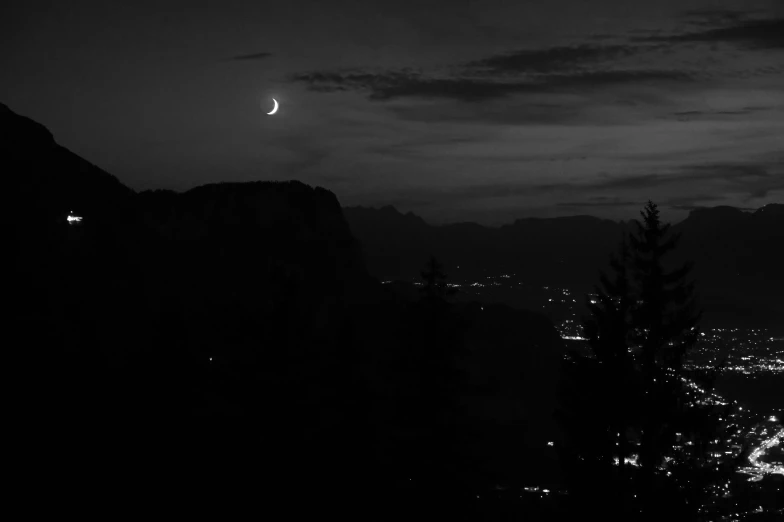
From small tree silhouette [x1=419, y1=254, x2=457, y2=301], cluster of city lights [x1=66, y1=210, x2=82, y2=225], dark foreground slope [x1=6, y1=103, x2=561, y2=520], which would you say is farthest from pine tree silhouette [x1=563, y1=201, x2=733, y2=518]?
cluster of city lights [x1=66, y1=210, x2=82, y2=225]

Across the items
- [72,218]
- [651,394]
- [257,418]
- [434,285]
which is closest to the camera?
[651,394]

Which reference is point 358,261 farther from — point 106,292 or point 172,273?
point 106,292

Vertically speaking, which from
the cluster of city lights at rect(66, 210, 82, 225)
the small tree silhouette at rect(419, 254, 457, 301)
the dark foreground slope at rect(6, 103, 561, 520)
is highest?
the cluster of city lights at rect(66, 210, 82, 225)

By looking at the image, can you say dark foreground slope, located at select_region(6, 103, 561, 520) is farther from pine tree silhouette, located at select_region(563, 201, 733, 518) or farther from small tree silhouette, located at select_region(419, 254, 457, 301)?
pine tree silhouette, located at select_region(563, 201, 733, 518)

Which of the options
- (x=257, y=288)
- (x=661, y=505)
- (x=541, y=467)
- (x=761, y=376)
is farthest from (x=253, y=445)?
(x=761, y=376)

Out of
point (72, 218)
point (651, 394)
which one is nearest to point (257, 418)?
point (651, 394)

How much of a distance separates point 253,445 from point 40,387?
25.9 ft

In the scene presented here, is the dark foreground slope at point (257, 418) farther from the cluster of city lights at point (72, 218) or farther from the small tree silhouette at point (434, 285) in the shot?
the cluster of city lights at point (72, 218)

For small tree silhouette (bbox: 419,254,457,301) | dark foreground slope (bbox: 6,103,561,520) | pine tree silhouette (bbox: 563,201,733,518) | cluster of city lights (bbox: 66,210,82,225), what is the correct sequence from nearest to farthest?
pine tree silhouette (bbox: 563,201,733,518) < dark foreground slope (bbox: 6,103,561,520) < small tree silhouette (bbox: 419,254,457,301) < cluster of city lights (bbox: 66,210,82,225)

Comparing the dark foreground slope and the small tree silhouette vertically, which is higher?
the small tree silhouette

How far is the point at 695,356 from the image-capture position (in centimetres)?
14612

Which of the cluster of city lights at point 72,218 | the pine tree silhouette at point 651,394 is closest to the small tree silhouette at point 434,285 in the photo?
the pine tree silhouette at point 651,394

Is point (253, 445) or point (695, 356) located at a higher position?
point (253, 445)

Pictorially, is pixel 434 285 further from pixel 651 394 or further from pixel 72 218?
pixel 72 218
